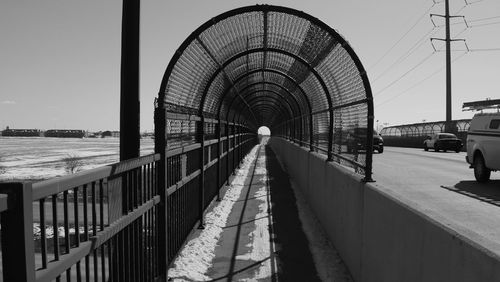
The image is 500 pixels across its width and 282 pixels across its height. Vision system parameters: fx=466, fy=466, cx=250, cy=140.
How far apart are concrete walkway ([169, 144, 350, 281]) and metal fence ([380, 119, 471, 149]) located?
29510 millimetres

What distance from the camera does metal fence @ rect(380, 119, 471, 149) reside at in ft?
119

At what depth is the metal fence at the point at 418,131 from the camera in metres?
36.2

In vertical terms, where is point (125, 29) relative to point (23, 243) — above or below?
above

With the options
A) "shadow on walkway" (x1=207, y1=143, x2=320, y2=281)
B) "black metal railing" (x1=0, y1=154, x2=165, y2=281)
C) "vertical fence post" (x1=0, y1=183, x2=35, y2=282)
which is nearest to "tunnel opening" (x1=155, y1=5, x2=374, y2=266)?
"shadow on walkway" (x1=207, y1=143, x2=320, y2=281)

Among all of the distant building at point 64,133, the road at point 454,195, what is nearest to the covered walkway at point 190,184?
the road at point 454,195

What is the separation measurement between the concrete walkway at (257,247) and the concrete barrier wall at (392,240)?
0.53 meters

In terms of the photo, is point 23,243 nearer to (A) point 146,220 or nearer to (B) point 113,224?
(B) point 113,224

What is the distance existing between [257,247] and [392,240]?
3063 millimetres

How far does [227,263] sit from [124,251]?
2.36m

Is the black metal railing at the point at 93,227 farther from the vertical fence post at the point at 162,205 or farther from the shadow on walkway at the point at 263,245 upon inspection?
the shadow on walkway at the point at 263,245

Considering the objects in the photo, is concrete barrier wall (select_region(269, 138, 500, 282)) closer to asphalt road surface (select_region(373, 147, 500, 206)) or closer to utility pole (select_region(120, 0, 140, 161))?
utility pole (select_region(120, 0, 140, 161))

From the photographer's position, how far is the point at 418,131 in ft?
145

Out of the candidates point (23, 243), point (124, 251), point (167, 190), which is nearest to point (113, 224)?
point (124, 251)

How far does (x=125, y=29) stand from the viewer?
18.3 feet
